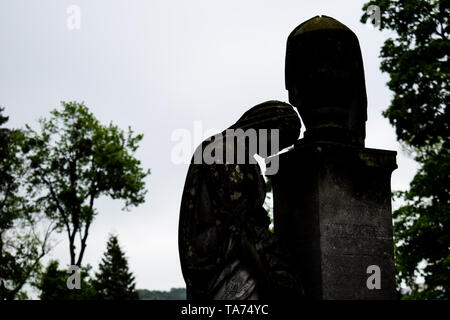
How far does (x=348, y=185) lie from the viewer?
6.82 m

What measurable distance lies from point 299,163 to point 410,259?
14.5 meters

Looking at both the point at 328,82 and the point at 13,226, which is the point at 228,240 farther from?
the point at 13,226

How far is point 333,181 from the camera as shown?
22.1 feet

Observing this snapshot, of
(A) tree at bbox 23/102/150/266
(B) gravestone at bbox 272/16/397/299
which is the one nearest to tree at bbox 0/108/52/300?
(A) tree at bbox 23/102/150/266

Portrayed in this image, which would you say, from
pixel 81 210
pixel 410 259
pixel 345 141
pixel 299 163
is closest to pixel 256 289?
pixel 299 163

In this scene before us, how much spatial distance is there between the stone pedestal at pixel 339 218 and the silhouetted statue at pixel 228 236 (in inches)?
12.5

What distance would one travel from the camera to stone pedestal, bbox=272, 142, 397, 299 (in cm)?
658

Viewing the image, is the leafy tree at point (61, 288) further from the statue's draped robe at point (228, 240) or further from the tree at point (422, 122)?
the statue's draped robe at point (228, 240)

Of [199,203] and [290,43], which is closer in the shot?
[199,203]

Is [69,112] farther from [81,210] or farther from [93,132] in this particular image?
[81,210]

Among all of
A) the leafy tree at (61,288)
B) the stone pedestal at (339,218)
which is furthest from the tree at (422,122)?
the leafy tree at (61,288)

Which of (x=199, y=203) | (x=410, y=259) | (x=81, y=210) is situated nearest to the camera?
(x=199, y=203)

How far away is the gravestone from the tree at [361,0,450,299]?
12.7 metres
